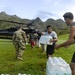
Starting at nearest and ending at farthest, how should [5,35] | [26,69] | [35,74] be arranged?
1. [35,74]
2. [26,69]
3. [5,35]

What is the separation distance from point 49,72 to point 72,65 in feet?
5.25

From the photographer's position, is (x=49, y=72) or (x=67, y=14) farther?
(x=67, y=14)

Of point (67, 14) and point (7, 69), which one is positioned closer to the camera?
point (67, 14)

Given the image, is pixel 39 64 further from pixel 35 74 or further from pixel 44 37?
pixel 35 74

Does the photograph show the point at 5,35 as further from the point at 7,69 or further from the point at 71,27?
the point at 71,27

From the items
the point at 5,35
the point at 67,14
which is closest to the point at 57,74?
the point at 67,14

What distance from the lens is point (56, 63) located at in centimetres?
767

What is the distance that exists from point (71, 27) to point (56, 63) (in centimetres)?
122

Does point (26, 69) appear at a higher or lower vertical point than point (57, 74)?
lower

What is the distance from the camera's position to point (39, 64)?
1425 cm

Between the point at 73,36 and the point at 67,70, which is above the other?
the point at 73,36

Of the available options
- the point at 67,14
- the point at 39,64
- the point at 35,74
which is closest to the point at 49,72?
the point at 67,14

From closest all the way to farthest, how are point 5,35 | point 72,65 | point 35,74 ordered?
point 72,65 < point 35,74 < point 5,35

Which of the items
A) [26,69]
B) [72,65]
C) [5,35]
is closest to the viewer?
[72,65]
